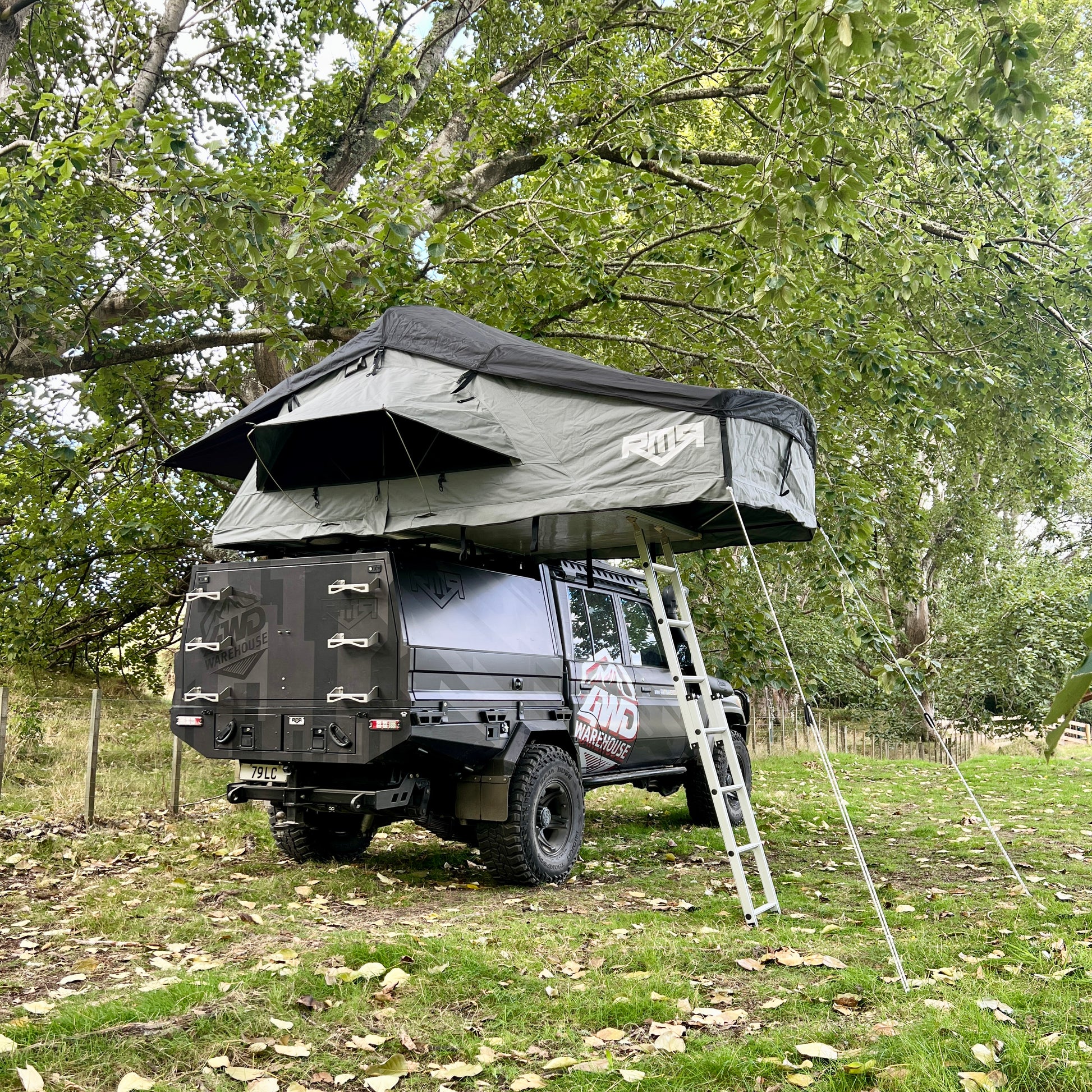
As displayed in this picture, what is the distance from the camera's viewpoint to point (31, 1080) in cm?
321

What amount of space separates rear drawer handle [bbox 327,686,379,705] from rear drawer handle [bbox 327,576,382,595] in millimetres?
626

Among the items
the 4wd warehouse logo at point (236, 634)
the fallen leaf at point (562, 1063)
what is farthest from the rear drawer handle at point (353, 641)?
the fallen leaf at point (562, 1063)

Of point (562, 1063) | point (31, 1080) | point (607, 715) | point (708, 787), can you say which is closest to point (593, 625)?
point (607, 715)

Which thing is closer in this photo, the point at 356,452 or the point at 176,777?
the point at 356,452

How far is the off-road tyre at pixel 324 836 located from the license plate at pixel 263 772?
424 mm

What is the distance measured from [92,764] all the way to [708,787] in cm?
574

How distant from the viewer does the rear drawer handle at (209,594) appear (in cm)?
686

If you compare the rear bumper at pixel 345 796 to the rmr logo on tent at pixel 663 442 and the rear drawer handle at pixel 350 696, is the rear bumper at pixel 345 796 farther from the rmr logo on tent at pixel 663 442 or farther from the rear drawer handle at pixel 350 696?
the rmr logo on tent at pixel 663 442

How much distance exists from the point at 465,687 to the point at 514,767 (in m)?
0.69

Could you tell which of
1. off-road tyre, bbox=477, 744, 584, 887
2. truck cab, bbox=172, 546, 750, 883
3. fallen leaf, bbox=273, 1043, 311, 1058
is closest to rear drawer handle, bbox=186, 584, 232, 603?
truck cab, bbox=172, 546, 750, 883

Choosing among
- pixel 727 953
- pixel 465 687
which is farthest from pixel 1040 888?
pixel 465 687

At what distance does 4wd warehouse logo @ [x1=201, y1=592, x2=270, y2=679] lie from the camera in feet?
22.0

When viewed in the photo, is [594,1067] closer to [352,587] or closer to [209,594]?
[352,587]

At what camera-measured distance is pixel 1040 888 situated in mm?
6422
